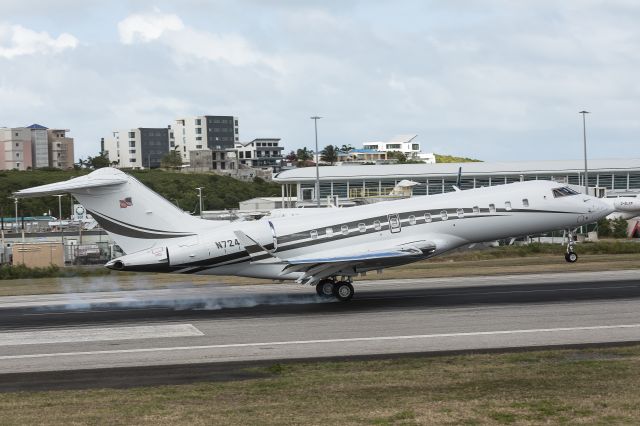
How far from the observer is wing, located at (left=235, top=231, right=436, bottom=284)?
27263mm

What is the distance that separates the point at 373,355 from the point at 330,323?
16.7 ft

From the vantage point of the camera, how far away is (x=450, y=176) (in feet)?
272

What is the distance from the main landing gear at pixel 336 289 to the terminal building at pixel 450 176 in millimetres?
47849

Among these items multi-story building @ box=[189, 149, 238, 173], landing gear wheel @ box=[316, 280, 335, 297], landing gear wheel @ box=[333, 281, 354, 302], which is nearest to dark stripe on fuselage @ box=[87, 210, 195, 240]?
landing gear wheel @ box=[316, 280, 335, 297]

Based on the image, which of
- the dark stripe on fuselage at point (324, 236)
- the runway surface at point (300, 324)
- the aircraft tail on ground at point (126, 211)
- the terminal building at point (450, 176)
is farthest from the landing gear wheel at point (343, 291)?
the terminal building at point (450, 176)

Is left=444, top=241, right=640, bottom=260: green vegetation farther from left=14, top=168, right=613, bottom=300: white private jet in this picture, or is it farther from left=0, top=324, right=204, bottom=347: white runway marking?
left=0, top=324, right=204, bottom=347: white runway marking

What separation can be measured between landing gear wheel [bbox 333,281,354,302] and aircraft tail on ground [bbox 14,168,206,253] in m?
5.03

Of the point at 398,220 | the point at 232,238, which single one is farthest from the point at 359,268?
the point at 232,238

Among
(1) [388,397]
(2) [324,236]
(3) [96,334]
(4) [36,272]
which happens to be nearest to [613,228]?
(4) [36,272]

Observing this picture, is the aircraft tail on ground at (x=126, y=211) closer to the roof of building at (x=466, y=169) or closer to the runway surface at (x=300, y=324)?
the runway surface at (x=300, y=324)

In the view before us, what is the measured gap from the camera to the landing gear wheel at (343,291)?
28.5 meters

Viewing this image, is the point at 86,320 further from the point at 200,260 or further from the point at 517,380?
the point at 517,380

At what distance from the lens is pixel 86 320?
2642 cm

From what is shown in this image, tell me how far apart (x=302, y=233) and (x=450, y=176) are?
184 feet
